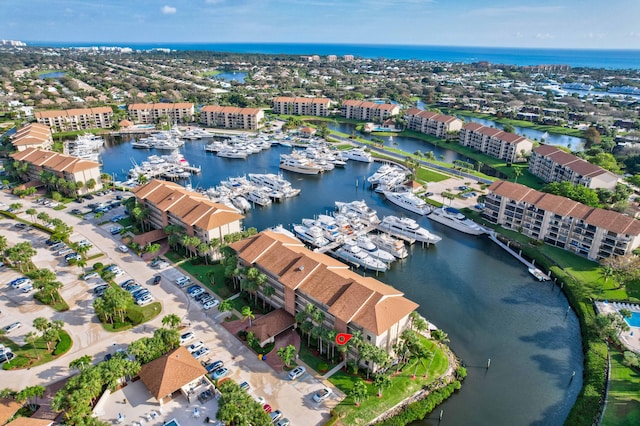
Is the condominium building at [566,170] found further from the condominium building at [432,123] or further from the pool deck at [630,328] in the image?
the pool deck at [630,328]

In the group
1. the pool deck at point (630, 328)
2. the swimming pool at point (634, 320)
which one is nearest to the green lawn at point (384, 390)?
the pool deck at point (630, 328)

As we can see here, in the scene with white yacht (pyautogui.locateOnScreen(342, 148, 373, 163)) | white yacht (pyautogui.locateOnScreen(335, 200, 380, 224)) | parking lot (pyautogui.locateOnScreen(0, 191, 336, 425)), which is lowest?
parking lot (pyautogui.locateOnScreen(0, 191, 336, 425))

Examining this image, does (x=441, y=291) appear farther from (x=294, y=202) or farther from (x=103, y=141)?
(x=103, y=141)

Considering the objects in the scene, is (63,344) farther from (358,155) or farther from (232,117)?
(232,117)

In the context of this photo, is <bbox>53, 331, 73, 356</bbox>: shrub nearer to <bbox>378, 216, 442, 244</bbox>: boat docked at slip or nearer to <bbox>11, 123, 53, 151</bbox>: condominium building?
<bbox>378, 216, 442, 244</bbox>: boat docked at slip

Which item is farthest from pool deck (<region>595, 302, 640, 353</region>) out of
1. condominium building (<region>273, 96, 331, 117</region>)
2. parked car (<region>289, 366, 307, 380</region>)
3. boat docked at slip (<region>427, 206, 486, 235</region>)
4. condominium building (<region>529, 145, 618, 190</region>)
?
condominium building (<region>273, 96, 331, 117</region>)

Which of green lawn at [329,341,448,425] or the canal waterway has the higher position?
green lawn at [329,341,448,425]
